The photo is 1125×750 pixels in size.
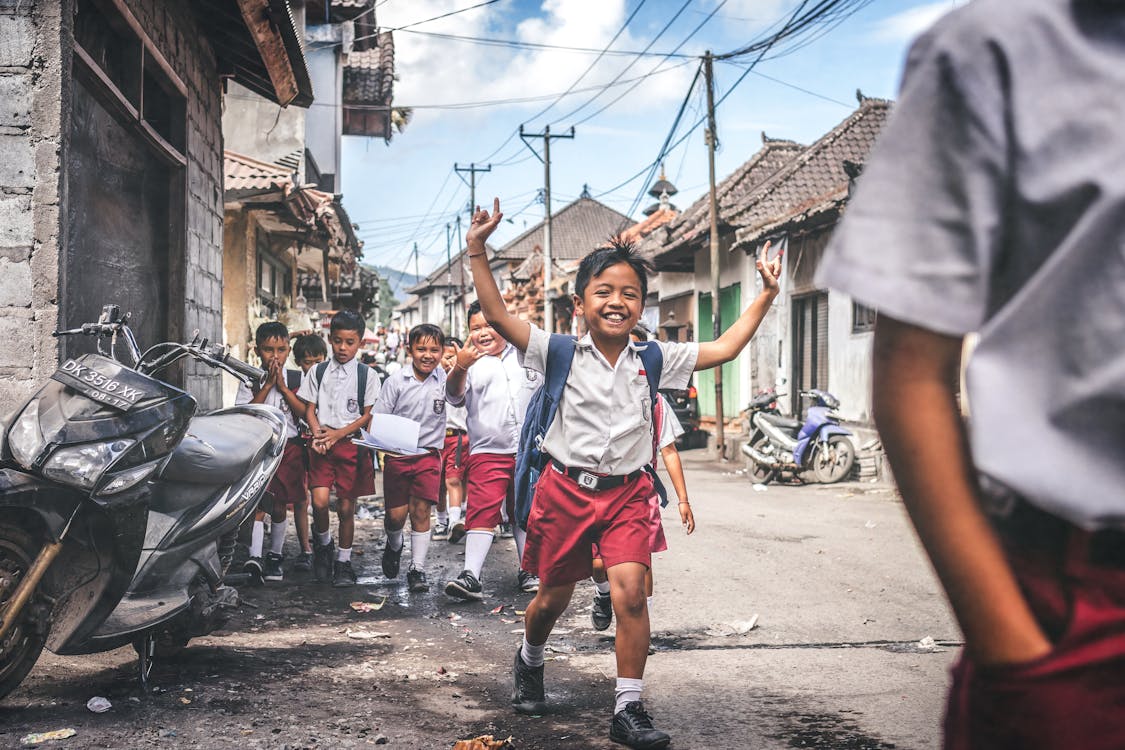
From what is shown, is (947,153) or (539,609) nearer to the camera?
(947,153)

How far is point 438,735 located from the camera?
3.81 m

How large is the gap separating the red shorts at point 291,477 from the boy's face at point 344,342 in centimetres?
70

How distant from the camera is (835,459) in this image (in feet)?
41.5

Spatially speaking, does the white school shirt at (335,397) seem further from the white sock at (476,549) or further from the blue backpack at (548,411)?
the blue backpack at (548,411)

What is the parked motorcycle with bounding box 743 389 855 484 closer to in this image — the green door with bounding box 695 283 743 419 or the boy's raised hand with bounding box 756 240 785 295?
the green door with bounding box 695 283 743 419

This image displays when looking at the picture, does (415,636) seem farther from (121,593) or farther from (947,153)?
(947,153)

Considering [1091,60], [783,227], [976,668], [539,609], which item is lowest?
[539,609]

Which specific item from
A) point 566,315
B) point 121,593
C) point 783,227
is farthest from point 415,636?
point 566,315

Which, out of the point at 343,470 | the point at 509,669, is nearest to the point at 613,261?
the point at 509,669

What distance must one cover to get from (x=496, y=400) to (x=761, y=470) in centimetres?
764

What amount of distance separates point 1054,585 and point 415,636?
4.73 meters

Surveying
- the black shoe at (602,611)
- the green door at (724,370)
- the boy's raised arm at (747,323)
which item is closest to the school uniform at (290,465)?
the black shoe at (602,611)

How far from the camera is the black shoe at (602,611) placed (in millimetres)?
5551

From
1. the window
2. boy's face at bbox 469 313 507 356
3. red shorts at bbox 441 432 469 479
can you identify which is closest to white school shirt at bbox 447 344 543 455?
boy's face at bbox 469 313 507 356
